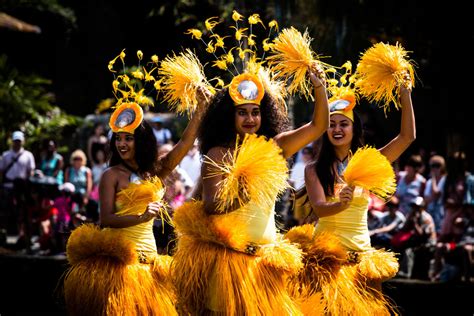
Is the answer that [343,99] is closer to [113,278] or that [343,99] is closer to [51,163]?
[113,278]

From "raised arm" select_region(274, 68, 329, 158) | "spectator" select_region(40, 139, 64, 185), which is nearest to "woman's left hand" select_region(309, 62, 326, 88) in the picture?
"raised arm" select_region(274, 68, 329, 158)

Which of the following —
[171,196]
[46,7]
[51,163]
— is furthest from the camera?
[46,7]

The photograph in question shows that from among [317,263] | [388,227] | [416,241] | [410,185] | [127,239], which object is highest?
[410,185]

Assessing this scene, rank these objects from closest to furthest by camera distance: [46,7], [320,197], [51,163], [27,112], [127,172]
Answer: [320,197]
[127,172]
[51,163]
[27,112]
[46,7]

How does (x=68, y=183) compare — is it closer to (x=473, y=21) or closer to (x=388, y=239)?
(x=388, y=239)

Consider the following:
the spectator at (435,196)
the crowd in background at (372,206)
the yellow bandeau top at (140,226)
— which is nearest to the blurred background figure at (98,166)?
the crowd in background at (372,206)

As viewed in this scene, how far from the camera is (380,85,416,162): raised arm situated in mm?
5254

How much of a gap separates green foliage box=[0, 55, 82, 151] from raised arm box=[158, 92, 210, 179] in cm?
921

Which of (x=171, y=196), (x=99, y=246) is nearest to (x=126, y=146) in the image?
(x=99, y=246)

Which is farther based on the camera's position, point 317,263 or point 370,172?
point 317,263

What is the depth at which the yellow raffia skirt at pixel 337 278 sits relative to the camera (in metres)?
4.77

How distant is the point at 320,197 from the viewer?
16.6ft

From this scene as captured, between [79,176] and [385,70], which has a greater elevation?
[385,70]

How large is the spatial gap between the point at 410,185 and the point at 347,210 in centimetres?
447
